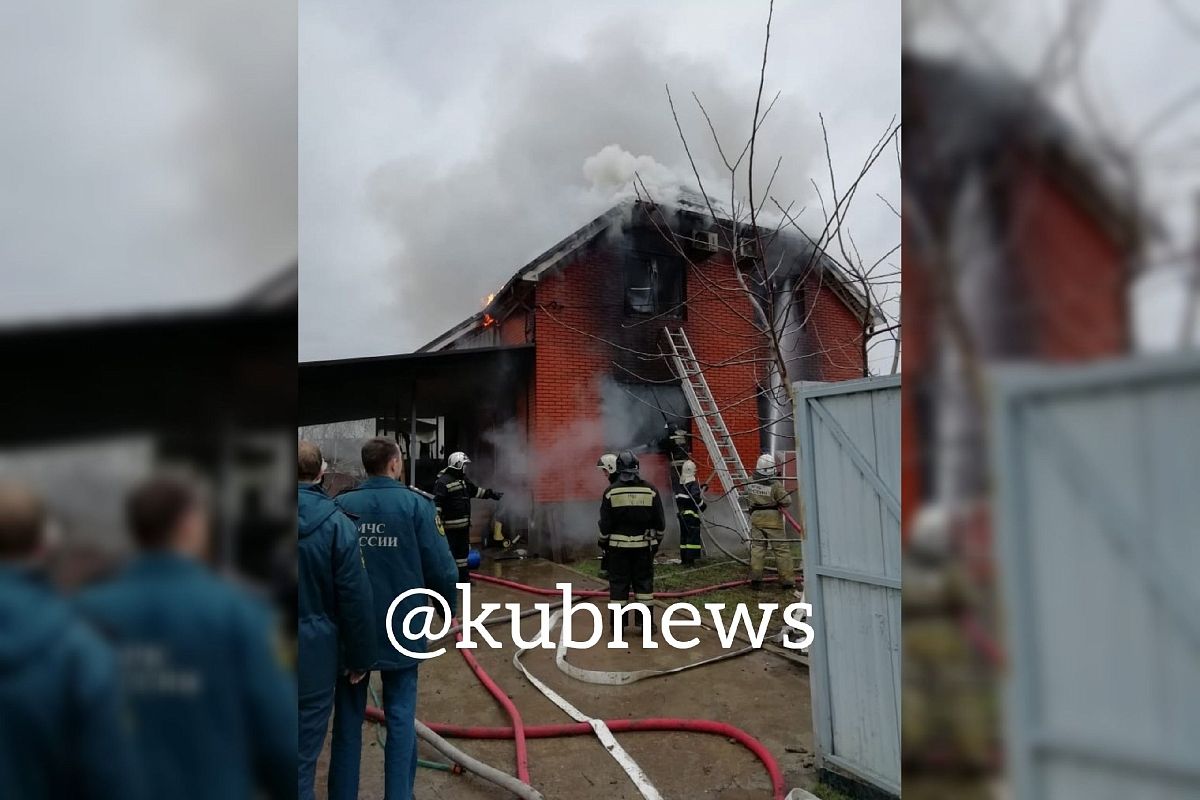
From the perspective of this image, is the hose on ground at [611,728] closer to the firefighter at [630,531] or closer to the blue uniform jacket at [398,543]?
the blue uniform jacket at [398,543]

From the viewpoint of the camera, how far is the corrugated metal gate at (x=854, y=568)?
238cm

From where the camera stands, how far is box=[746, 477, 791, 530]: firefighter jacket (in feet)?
19.5

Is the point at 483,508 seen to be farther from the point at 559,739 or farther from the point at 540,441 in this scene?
the point at 559,739

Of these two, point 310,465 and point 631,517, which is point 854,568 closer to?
point 310,465

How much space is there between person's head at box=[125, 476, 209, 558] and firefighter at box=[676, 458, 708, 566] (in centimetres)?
587

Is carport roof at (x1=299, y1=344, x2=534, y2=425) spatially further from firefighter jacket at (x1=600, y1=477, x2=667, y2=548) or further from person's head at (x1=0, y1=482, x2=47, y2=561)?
person's head at (x1=0, y1=482, x2=47, y2=561)

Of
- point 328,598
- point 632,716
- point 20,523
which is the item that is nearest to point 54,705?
point 20,523

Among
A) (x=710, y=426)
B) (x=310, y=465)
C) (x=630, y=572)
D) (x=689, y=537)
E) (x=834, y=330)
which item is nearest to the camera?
(x=310, y=465)

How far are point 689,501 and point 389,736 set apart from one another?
4.34 m

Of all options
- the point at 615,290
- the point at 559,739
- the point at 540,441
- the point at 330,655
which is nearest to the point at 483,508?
the point at 540,441

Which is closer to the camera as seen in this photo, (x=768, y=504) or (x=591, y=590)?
(x=768, y=504)

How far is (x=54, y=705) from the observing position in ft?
1.77

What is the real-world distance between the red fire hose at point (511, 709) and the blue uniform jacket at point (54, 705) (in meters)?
2.58

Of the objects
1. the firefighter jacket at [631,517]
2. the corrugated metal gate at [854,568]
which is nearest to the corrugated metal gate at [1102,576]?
the corrugated metal gate at [854,568]
